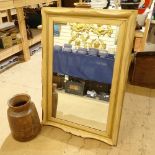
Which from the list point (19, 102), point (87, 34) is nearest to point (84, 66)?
point (87, 34)

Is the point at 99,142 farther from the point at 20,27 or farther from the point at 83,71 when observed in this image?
the point at 20,27

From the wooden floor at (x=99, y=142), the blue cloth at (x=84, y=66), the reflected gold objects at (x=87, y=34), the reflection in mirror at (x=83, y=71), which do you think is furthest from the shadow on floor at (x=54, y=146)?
the reflected gold objects at (x=87, y=34)

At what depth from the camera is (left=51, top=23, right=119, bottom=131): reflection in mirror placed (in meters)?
1.18

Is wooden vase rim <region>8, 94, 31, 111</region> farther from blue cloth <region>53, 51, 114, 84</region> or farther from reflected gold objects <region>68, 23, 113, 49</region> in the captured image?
reflected gold objects <region>68, 23, 113, 49</region>

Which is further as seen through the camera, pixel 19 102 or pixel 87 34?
pixel 19 102

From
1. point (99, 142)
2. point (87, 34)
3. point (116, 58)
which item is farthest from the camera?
point (99, 142)

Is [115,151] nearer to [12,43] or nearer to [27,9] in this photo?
[12,43]

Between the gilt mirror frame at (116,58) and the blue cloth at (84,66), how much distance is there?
0.16 feet

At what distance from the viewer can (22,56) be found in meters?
2.59

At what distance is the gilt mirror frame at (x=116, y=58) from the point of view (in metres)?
1.03

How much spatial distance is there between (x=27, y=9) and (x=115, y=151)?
273 centimetres

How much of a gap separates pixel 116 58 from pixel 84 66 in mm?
240

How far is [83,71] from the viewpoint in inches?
50.1

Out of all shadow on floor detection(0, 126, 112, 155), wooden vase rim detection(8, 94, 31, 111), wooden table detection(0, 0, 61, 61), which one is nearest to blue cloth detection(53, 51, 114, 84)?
wooden vase rim detection(8, 94, 31, 111)
